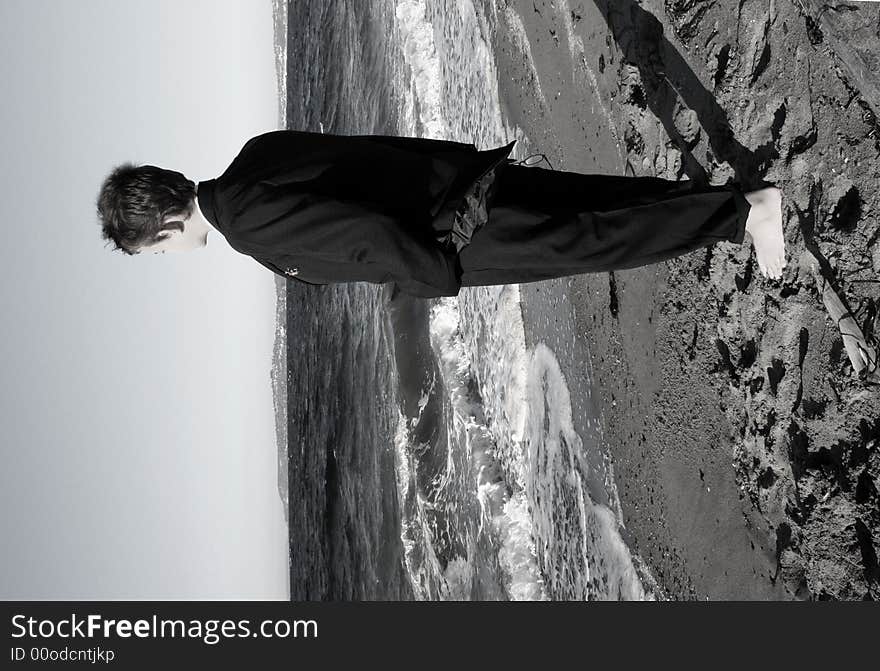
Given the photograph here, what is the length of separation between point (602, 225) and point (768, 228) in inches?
16.0

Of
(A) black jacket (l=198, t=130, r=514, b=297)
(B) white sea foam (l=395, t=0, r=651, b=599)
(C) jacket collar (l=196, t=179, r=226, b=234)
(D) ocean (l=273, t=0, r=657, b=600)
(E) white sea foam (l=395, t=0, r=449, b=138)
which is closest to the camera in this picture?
(A) black jacket (l=198, t=130, r=514, b=297)

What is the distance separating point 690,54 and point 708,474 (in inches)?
49.3

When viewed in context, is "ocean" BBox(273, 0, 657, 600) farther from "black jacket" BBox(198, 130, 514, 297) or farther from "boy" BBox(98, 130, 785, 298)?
"black jacket" BBox(198, 130, 514, 297)

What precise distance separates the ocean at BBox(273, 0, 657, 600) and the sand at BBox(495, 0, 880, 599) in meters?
0.34

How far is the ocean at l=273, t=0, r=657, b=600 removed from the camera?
3217 mm

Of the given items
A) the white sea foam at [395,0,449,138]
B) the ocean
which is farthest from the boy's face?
the white sea foam at [395,0,449,138]

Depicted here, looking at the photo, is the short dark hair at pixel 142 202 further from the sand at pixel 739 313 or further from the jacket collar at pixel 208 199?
the sand at pixel 739 313

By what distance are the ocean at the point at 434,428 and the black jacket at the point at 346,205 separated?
4.86 feet

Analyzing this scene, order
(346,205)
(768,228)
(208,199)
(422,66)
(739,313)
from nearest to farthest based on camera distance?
(346,205) < (208,199) < (768,228) < (739,313) < (422,66)

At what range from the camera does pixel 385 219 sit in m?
1.58

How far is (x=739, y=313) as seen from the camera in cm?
213

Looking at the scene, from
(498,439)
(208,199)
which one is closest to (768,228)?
(208,199)

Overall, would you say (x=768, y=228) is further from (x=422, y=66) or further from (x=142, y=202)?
(x=422, y=66)

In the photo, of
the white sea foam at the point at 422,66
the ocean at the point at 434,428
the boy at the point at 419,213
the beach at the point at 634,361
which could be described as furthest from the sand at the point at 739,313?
the white sea foam at the point at 422,66
